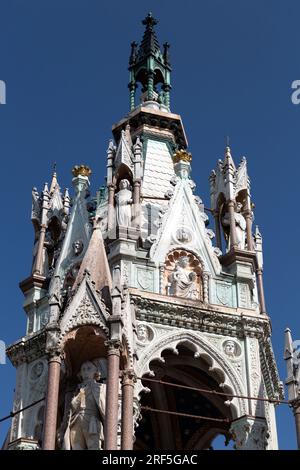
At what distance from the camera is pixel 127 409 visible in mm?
20719

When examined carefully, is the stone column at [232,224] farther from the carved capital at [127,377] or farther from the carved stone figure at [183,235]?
the carved capital at [127,377]

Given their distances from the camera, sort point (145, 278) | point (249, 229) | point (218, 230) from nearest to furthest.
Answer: point (145, 278) → point (249, 229) → point (218, 230)

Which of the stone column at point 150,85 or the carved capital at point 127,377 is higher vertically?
the stone column at point 150,85

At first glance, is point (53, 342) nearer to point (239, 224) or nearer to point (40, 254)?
point (40, 254)

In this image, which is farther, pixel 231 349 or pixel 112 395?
pixel 231 349

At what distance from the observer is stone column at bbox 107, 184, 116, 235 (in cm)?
2712

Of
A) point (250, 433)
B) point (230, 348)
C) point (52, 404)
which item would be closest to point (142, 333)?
point (230, 348)

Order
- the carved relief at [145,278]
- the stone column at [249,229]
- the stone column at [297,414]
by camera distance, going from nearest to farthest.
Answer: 1. the stone column at [297,414]
2. the carved relief at [145,278]
3. the stone column at [249,229]

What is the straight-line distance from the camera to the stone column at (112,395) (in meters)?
19.3

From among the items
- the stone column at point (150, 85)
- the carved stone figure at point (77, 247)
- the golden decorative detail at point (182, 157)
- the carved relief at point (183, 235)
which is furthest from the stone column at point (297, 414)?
the stone column at point (150, 85)

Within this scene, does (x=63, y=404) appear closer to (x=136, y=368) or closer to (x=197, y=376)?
(x=136, y=368)

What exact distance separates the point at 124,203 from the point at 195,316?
3697 millimetres

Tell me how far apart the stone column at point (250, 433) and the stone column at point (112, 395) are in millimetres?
4955
